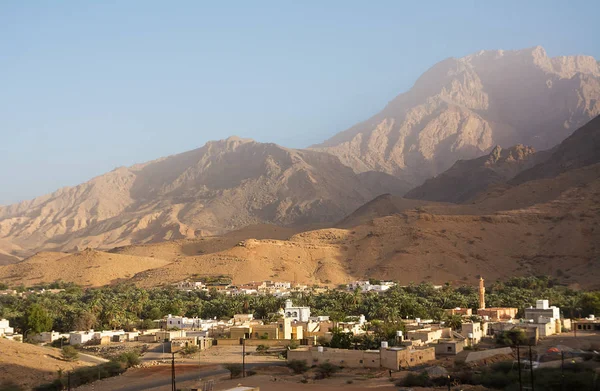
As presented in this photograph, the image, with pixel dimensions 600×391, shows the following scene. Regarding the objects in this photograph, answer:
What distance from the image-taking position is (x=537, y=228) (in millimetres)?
102625

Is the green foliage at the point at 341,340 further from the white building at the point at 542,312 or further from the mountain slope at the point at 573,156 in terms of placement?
the mountain slope at the point at 573,156

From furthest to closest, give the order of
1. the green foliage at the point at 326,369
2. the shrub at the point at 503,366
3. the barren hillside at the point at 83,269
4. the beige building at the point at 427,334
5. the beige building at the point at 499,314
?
the barren hillside at the point at 83,269 < the beige building at the point at 499,314 < the beige building at the point at 427,334 < the green foliage at the point at 326,369 < the shrub at the point at 503,366

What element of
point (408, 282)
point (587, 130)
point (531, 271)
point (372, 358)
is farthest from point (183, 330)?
point (587, 130)

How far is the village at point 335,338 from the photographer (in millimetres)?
38875

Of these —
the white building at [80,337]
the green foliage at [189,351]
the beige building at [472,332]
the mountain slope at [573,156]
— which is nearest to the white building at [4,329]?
the white building at [80,337]

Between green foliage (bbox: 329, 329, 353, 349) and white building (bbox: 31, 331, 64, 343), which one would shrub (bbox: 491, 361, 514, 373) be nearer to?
green foliage (bbox: 329, 329, 353, 349)

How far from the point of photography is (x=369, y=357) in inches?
1513

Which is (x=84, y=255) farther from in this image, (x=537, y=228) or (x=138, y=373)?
(x=138, y=373)

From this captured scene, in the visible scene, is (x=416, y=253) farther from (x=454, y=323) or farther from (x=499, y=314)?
(x=454, y=323)

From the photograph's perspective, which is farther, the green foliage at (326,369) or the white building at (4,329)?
the white building at (4,329)

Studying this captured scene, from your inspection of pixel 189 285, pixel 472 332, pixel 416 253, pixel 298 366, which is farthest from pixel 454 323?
pixel 416 253

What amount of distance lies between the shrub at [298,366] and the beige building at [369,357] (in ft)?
1.74

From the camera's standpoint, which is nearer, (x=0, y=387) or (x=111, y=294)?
(x=0, y=387)

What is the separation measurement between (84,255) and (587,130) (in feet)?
289
